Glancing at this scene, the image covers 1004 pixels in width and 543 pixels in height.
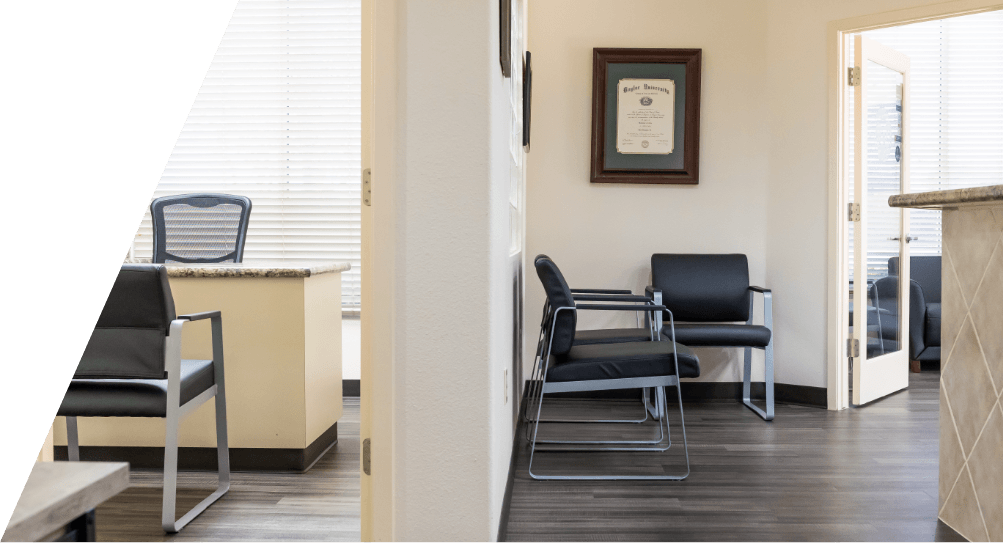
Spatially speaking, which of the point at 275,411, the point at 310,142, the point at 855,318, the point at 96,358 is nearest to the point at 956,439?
the point at 855,318

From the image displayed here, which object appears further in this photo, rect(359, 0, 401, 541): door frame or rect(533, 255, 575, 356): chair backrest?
rect(533, 255, 575, 356): chair backrest

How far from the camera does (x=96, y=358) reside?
1966mm

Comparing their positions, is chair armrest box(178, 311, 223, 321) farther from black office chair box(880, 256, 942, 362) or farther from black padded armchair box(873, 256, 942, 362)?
black office chair box(880, 256, 942, 362)

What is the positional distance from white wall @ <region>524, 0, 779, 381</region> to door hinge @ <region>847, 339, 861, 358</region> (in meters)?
0.57

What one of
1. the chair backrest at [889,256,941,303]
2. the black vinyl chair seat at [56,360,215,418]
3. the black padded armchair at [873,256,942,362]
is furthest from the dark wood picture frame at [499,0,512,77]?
the chair backrest at [889,256,941,303]

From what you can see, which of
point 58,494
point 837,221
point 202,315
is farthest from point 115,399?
point 837,221

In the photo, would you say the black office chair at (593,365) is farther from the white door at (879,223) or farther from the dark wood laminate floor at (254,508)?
the white door at (879,223)

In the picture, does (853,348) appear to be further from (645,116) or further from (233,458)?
(233,458)

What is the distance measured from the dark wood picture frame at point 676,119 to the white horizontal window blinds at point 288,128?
1.39 meters

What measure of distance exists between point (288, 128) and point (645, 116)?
2.07 m

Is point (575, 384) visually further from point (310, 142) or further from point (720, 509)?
point (310, 142)

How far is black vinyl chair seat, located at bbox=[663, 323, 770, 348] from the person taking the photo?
336cm

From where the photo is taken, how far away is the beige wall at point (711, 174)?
3762mm

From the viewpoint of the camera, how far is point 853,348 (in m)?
3.72
